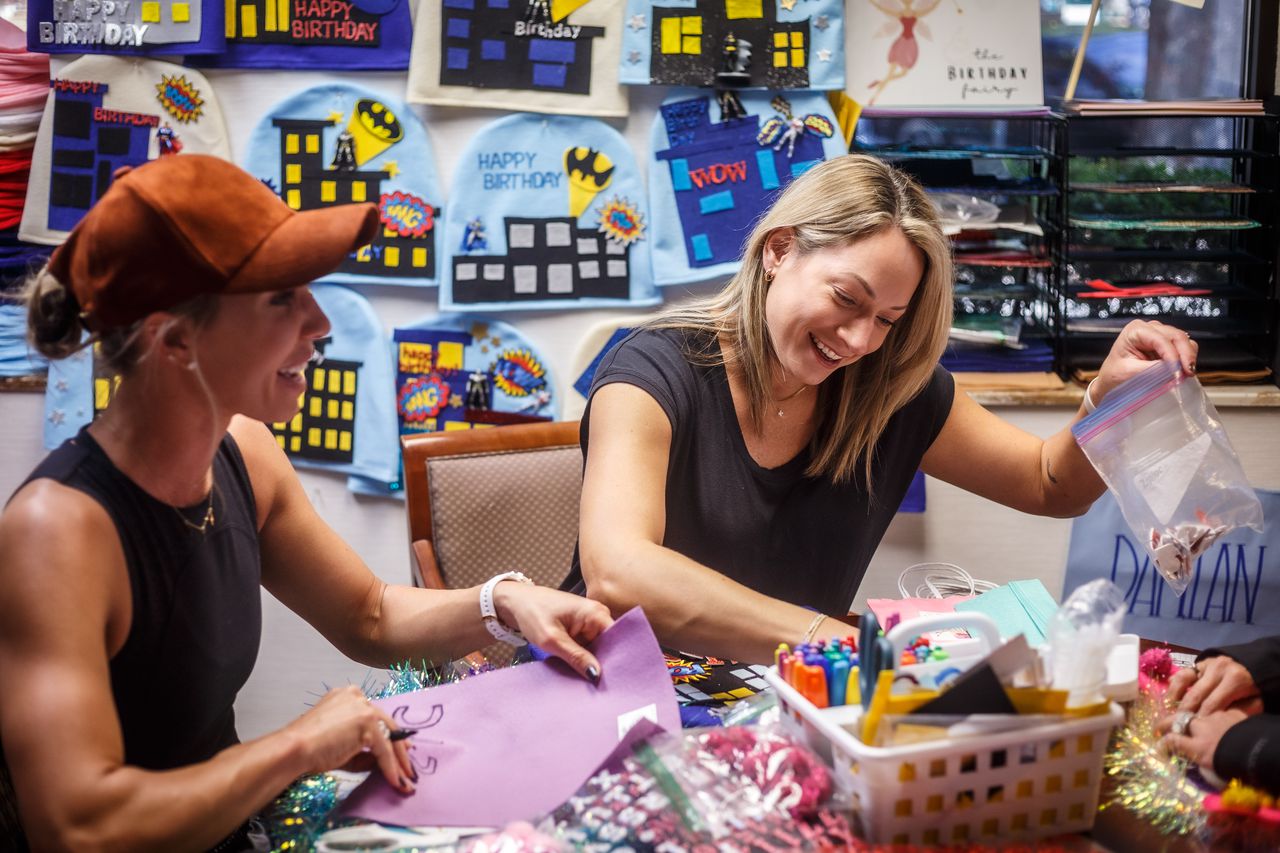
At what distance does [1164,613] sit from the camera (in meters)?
2.72

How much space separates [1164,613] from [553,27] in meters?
A: 1.99

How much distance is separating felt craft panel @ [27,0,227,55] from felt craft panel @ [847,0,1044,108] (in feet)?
5.15

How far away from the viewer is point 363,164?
9.58 feet

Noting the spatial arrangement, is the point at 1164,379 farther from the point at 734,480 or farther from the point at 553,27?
the point at 553,27

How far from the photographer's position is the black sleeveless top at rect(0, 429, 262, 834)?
1.24 metres

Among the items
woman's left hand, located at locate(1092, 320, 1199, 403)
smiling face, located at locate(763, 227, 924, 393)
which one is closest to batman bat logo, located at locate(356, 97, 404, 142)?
smiling face, located at locate(763, 227, 924, 393)

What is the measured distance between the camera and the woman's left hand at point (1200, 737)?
1229 mm

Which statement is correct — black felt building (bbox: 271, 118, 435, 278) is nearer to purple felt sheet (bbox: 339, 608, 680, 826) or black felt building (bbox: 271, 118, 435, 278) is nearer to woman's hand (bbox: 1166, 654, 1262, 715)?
purple felt sheet (bbox: 339, 608, 680, 826)

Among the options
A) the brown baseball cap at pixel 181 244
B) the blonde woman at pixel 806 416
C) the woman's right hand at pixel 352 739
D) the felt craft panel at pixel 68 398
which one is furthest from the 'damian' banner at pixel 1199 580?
the felt craft panel at pixel 68 398

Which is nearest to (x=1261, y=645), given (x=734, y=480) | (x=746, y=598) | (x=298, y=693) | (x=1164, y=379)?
(x=1164, y=379)

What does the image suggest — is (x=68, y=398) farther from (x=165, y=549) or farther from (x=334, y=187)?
(x=165, y=549)

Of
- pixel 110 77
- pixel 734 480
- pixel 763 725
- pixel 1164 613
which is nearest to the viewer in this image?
pixel 763 725

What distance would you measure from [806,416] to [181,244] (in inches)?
44.3

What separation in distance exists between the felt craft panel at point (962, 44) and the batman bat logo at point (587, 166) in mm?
676
